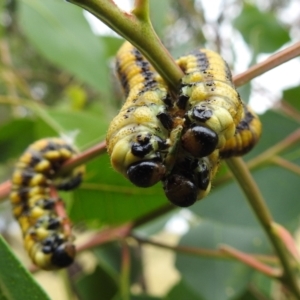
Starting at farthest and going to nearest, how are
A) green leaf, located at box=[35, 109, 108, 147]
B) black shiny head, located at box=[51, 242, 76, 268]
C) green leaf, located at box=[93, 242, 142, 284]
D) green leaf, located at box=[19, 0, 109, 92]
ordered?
green leaf, located at box=[19, 0, 109, 92] < green leaf, located at box=[93, 242, 142, 284] < green leaf, located at box=[35, 109, 108, 147] < black shiny head, located at box=[51, 242, 76, 268]

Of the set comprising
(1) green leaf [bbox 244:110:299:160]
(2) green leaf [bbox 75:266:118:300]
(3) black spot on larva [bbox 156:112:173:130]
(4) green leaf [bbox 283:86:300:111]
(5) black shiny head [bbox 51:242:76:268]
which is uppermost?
(3) black spot on larva [bbox 156:112:173:130]

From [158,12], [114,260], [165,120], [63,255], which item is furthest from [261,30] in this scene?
[165,120]

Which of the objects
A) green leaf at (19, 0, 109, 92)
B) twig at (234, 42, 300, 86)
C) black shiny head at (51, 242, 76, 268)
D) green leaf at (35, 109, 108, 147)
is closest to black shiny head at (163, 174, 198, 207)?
twig at (234, 42, 300, 86)

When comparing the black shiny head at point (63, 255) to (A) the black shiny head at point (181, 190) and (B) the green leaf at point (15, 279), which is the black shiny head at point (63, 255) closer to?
(B) the green leaf at point (15, 279)

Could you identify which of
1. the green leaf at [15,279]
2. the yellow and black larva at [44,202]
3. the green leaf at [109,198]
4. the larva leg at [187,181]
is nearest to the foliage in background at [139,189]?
the green leaf at [109,198]

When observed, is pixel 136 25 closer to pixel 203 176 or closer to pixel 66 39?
pixel 203 176

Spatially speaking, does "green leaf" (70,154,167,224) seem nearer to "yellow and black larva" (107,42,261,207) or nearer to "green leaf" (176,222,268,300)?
"green leaf" (176,222,268,300)
